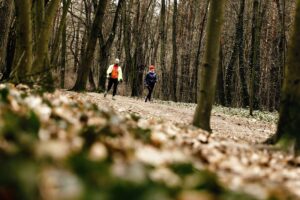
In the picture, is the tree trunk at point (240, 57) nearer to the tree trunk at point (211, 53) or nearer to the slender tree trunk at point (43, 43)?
the slender tree trunk at point (43, 43)

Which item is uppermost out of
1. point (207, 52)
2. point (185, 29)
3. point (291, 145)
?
point (185, 29)

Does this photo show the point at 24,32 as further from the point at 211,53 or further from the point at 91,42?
the point at 91,42

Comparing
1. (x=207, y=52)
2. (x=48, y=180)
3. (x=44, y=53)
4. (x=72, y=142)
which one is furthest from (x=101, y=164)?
(x=44, y=53)

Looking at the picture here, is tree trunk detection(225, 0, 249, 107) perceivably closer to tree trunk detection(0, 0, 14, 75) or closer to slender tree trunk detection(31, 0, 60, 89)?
tree trunk detection(0, 0, 14, 75)

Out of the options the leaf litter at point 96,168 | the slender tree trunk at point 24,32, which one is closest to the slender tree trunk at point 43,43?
the slender tree trunk at point 24,32

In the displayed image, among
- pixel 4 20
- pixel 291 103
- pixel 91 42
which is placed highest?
pixel 4 20

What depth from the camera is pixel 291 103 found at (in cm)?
730

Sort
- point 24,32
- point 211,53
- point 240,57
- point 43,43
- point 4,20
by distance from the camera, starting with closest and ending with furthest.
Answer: point 211,53
point 24,32
point 43,43
point 4,20
point 240,57

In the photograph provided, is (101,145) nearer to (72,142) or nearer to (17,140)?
(72,142)

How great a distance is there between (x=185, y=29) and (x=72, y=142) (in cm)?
3573

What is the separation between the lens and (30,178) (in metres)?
1.56

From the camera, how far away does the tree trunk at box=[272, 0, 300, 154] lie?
23.7ft

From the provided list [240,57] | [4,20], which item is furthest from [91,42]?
[240,57]

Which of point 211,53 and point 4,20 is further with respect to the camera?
point 4,20
